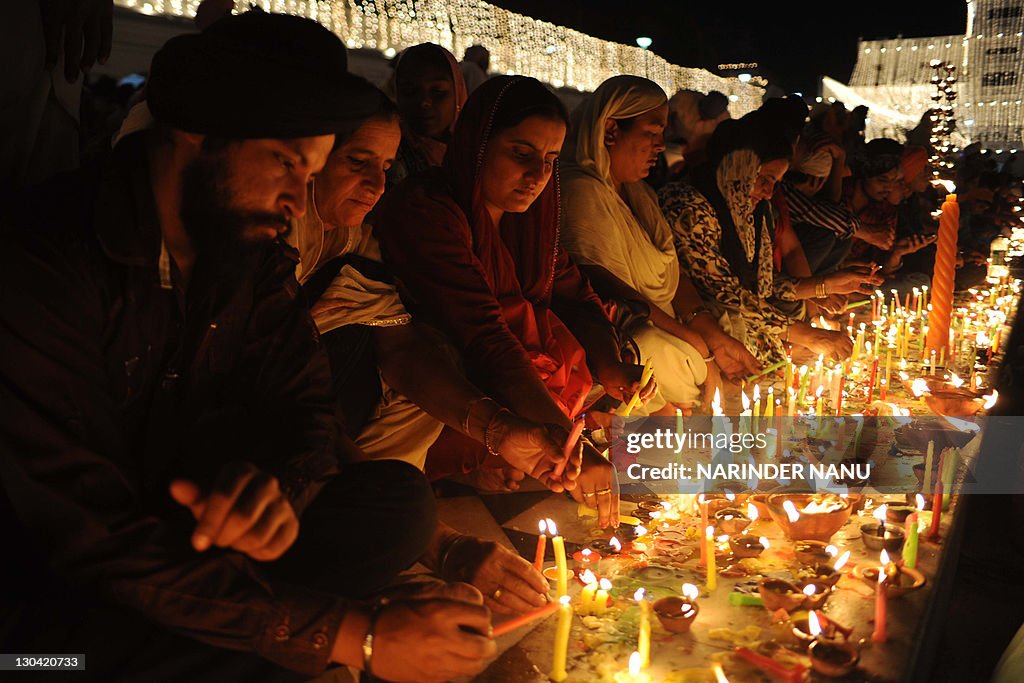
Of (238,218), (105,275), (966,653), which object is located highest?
(238,218)

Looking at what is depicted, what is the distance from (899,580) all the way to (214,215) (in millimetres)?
2086

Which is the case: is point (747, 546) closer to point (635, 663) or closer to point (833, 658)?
point (833, 658)

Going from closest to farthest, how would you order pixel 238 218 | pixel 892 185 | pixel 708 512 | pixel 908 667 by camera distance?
1. pixel 238 218
2. pixel 908 667
3. pixel 708 512
4. pixel 892 185

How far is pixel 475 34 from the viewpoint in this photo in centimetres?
1093

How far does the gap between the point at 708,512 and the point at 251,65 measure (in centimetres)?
218

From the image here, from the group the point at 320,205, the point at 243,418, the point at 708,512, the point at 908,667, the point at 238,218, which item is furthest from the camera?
the point at 708,512

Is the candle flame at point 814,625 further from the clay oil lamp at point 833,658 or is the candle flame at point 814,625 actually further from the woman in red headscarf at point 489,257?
the woman in red headscarf at point 489,257

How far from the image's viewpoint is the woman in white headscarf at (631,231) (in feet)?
13.9

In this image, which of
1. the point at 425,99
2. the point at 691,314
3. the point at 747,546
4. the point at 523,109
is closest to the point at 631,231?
the point at 691,314

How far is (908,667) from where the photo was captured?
7.16 feet

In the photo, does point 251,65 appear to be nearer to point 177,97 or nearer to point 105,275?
point 177,97

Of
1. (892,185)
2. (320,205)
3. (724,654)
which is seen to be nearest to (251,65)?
(320,205)

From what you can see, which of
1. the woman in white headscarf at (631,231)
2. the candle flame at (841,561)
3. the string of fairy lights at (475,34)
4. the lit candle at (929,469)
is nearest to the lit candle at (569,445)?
the candle flame at (841,561)

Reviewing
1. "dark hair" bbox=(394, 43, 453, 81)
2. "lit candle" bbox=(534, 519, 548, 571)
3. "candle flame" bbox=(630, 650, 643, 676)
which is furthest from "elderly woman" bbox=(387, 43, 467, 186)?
"candle flame" bbox=(630, 650, 643, 676)
